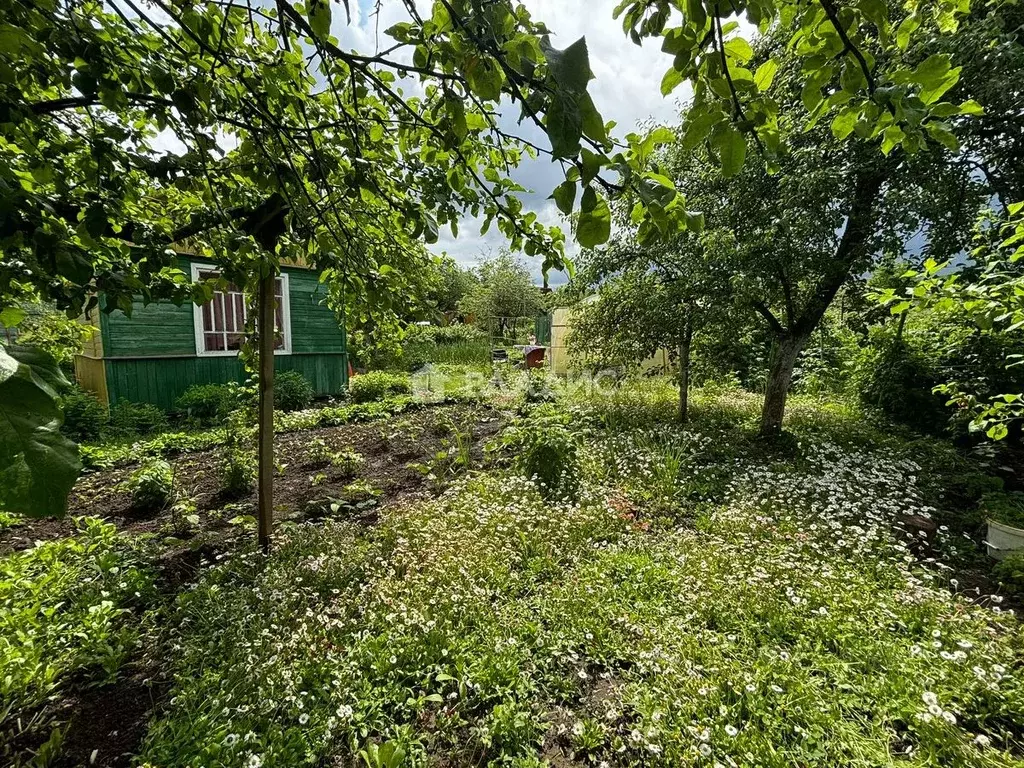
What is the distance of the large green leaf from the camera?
47cm

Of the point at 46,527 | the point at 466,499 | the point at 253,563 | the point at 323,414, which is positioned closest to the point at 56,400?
the point at 253,563

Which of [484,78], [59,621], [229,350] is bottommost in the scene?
[59,621]

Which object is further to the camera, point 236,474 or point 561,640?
point 236,474

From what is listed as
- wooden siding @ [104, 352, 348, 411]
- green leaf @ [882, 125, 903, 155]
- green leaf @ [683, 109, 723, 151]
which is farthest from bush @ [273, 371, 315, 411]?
green leaf @ [882, 125, 903, 155]

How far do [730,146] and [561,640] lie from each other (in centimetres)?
224

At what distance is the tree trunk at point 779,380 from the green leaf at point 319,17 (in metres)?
5.89

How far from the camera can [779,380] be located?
18.2ft

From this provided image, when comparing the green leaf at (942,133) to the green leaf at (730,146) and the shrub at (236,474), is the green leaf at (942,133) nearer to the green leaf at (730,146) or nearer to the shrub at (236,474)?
the green leaf at (730,146)

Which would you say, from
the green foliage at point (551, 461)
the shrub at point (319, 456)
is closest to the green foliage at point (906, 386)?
the green foliage at point (551, 461)

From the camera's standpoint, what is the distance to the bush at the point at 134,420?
599 cm

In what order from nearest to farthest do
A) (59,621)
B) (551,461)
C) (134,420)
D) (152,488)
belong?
(59,621), (152,488), (551,461), (134,420)

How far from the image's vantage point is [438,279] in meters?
2.71

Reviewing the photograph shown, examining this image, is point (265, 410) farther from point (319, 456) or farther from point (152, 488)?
Result: point (319, 456)

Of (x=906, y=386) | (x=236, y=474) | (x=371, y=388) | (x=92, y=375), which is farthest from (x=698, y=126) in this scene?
(x=92, y=375)
